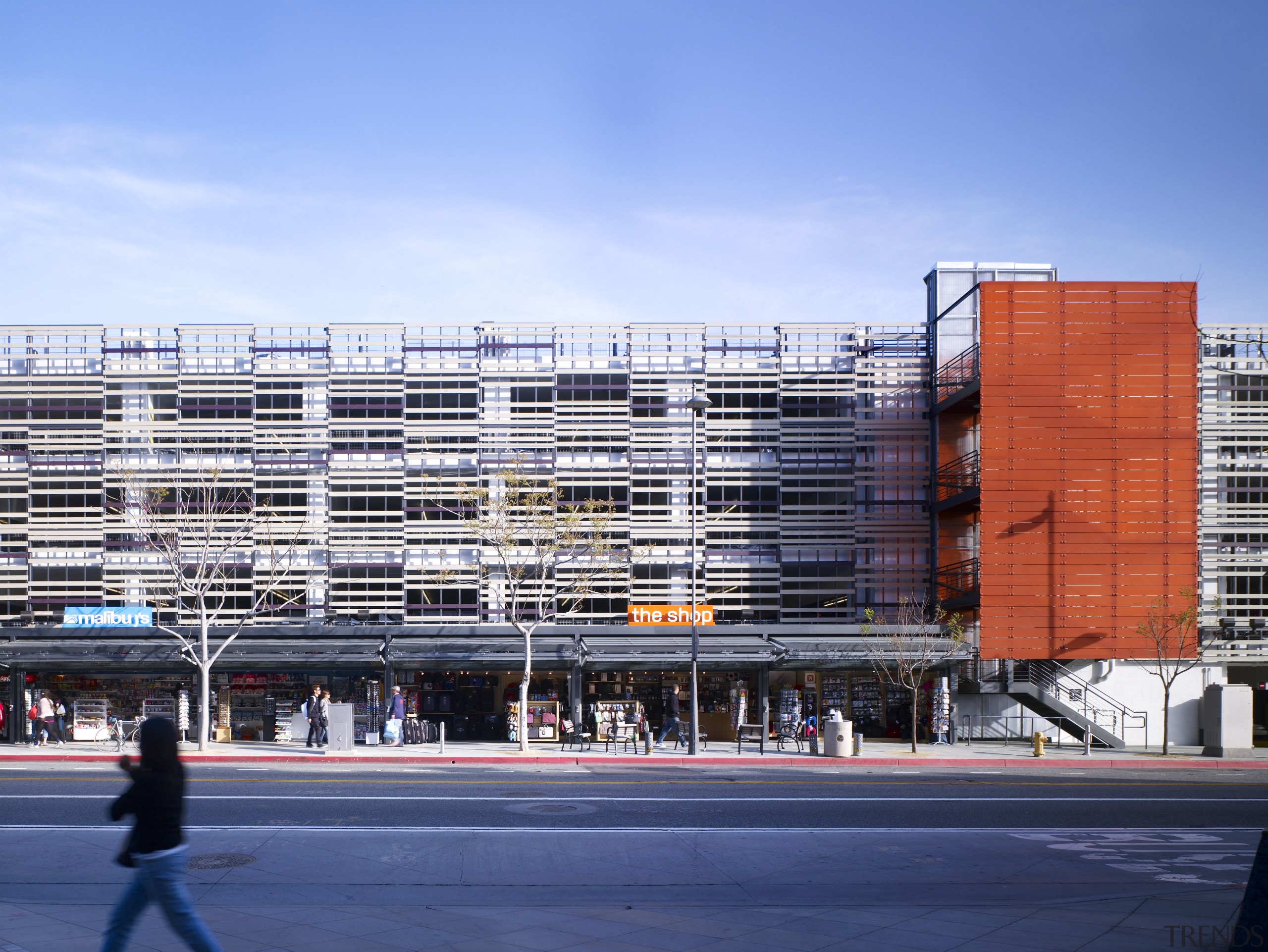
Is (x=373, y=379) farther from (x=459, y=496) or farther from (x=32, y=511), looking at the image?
(x=32, y=511)

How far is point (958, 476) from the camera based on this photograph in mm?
36688

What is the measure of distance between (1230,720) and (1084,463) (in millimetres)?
9087

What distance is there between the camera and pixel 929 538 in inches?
1519

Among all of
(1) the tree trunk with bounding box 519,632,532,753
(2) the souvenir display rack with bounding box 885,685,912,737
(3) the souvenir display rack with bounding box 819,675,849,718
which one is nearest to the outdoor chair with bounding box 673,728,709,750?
(3) the souvenir display rack with bounding box 819,675,849,718

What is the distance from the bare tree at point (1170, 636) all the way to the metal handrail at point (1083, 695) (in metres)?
1.20

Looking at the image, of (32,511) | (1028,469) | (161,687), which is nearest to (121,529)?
(32,511)

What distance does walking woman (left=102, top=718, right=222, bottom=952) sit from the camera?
757 cm

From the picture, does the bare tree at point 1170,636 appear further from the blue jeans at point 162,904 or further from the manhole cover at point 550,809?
the blue jeans at point 162,904

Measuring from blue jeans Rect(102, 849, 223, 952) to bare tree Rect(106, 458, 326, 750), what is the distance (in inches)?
1119

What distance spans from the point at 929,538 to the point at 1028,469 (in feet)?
17.9

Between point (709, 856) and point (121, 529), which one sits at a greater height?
point (121, 529)

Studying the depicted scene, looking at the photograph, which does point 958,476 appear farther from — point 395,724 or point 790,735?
point 395,724

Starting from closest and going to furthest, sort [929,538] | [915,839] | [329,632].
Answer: [915,839] < [329,632] < [929,538]

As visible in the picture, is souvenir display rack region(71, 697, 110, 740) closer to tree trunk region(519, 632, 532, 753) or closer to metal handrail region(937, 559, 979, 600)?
tree trunk region(519, 632, 532, 753)
